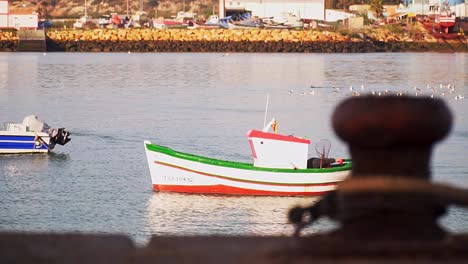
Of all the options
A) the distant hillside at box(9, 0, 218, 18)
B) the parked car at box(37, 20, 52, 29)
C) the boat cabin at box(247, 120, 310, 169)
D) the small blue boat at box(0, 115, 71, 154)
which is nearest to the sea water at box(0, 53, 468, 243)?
the small blue boat at box(0, 115, 71, 154)

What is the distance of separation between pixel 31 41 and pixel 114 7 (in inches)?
1879

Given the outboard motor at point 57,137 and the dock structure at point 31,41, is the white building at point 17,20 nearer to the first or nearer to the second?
the dock structure at point 31,41

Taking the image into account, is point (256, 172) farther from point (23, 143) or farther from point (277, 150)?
point (23, 143)

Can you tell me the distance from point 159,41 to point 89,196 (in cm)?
8373

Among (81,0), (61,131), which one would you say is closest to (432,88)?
(61,131)

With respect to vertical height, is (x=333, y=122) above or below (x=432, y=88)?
above

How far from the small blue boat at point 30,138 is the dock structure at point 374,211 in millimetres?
22774

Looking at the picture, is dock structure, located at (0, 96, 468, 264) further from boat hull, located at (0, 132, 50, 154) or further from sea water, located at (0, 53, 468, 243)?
boat hull, located at (0, 132, 50, 154)

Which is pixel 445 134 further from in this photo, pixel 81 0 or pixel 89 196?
pixel 81 0

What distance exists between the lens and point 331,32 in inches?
4085

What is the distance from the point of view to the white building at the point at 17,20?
98688 millimetres

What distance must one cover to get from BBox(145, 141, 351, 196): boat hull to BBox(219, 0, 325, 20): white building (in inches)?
3724

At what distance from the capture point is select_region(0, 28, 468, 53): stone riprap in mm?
101375

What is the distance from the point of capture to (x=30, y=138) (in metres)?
24.8
